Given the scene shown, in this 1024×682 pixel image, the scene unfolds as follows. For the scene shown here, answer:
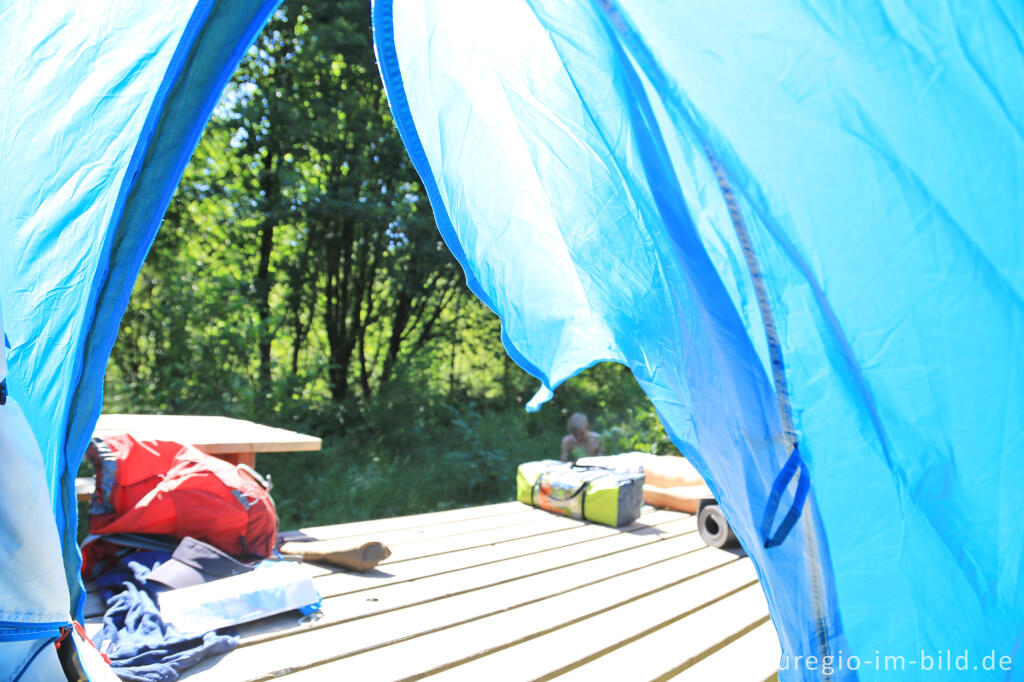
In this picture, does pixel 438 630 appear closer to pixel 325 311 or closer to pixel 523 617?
pixel 523 617

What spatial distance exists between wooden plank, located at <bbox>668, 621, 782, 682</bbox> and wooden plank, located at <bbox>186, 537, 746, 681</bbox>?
45 cm

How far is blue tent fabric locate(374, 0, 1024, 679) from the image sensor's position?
3.06 ft

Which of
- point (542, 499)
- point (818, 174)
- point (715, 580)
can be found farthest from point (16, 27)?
point (542, 499)

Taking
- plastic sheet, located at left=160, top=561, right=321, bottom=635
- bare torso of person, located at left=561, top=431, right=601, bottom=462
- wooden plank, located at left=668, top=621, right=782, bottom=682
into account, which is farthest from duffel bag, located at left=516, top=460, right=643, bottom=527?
plastic sheet, located at left=160, top=561, right=321, bottom=635

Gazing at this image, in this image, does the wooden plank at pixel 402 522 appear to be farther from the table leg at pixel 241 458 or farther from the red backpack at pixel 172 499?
the red backpack at pixel 172 499

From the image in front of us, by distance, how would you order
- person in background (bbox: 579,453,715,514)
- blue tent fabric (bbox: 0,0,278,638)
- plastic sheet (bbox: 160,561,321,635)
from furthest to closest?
person in background (bbox: 579,453,715,514), plastic sheet (bbox: 160,561,321,635), blue tent fabric (bbox: 0,0,278,638)

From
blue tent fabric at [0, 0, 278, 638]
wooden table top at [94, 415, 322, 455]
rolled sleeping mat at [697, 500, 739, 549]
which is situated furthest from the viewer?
rolled sleeping mat at [697, 500, 739, 549]

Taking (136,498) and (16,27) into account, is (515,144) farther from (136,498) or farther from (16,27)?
(136,498)

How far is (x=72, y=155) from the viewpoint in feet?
5.18

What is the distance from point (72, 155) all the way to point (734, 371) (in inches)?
59.9

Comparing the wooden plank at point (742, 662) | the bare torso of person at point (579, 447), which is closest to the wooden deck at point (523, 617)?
the wooden plank at point (742, 662)

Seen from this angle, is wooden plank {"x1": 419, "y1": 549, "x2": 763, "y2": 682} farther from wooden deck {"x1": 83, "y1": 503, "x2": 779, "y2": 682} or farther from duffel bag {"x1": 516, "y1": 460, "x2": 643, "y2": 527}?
duffel bag {"x1": 516, "y1": 460, "x2": 643, "y2": 527}

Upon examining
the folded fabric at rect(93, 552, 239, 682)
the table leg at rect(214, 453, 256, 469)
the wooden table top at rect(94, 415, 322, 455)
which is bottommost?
the folded fabric at rect(93, 552, 239, 682)

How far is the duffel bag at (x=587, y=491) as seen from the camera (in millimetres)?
3648
